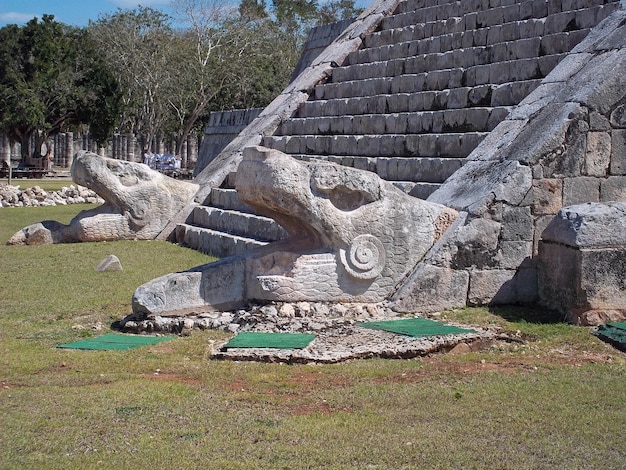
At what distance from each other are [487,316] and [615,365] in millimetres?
1625

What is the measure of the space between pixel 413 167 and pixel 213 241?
3.02 m

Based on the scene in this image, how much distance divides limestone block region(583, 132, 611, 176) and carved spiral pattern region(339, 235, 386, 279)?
2138mm

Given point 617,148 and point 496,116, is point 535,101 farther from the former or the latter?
point 617,148

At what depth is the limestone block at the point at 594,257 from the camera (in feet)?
23.2

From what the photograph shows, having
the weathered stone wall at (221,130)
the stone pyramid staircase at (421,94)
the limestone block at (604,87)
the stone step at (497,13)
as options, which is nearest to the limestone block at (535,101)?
the limestone block at (604,87)

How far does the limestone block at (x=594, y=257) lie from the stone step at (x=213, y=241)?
428cm

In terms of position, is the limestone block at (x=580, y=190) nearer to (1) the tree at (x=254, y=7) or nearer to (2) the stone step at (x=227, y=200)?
(2) the stone step at (x=227, y=200)

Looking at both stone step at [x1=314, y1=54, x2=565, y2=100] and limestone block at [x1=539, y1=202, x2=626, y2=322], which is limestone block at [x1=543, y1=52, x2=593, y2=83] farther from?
limestone block at [x1=539, y1=202, x2=626, y2=322]

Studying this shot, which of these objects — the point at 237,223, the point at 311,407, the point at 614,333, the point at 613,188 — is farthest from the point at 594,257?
the point at 237,223

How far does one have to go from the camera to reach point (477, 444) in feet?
14.4

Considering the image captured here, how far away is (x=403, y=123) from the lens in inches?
463

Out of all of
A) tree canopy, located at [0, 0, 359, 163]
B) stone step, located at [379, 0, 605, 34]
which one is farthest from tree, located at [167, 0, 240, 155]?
stone step, located at [379, 0, 605, 34]

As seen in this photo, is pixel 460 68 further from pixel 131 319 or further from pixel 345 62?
pixel 131 319

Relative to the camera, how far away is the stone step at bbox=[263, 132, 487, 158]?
10.4 m
